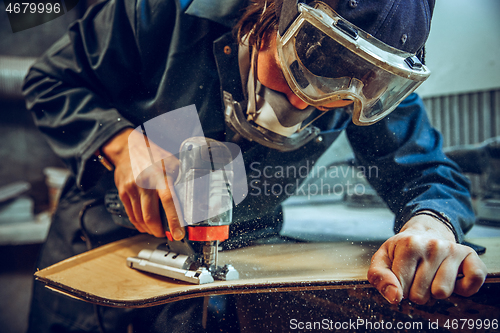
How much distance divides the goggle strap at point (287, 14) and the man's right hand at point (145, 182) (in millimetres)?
318

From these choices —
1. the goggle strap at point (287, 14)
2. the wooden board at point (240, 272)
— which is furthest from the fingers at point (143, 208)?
the goggle strap at point (287, 14)

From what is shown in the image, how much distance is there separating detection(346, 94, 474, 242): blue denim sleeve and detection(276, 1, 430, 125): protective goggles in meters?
0.29

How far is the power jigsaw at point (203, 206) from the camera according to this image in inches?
21.6

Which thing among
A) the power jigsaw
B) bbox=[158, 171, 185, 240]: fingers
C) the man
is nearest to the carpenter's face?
the man

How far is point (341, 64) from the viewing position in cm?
50

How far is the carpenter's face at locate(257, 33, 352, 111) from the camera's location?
0.62 metres

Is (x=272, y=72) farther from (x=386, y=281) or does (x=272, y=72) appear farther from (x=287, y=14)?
(x=386, y=281)

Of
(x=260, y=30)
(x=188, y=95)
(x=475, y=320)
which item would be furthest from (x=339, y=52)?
(x=475, y=320)

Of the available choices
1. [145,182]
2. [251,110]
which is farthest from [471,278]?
[145,182]

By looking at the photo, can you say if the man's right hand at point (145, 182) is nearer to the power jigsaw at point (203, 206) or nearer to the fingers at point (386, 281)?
the power jigsaw at point (203, 206)

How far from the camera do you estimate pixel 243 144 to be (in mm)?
715

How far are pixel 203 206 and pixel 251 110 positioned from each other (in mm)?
246

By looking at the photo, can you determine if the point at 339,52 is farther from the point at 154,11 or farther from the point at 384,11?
the point at 154,11

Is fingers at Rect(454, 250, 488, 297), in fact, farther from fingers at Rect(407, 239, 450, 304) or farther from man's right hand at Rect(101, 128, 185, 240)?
man's right hand at Rect(101, 128, 185, 240)
